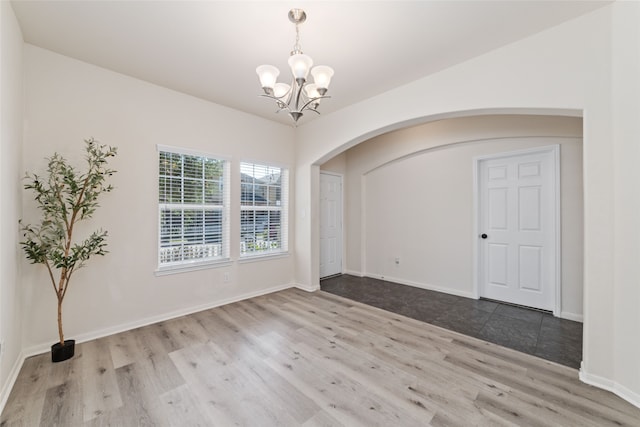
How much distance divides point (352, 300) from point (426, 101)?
287cm

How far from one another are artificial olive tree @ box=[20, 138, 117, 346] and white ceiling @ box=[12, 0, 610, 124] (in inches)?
39.8

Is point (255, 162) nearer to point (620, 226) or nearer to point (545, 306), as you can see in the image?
point (620, 226)

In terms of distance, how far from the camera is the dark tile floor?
2.62 m

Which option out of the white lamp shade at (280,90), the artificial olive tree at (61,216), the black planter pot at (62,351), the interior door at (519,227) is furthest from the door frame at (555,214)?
the black planter pot at (62,351)

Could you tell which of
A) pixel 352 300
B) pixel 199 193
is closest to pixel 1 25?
pixel 199 193

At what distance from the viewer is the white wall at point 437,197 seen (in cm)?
332

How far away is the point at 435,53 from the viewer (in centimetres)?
258

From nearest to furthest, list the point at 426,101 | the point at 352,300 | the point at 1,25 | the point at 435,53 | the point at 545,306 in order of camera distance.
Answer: the point at 1,25, the point at 435,53, the point at 426,101, the point at 545,306, the point at 352,300

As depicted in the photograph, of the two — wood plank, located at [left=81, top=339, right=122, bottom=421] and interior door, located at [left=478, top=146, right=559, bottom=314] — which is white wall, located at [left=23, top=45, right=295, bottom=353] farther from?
interior door, located at [left=478, top=146, right=559, bottom=314]

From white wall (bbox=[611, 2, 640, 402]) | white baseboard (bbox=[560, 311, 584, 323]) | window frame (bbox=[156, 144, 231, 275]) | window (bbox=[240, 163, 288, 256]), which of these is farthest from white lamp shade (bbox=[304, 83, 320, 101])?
white baseboard (bbox=[560, 311, 584, 323])

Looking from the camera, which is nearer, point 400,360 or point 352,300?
point 400,360

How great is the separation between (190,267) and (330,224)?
9.30 feet

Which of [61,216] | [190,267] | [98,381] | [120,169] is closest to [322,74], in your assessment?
[120,169]

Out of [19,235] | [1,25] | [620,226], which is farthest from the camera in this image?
[19,235]
